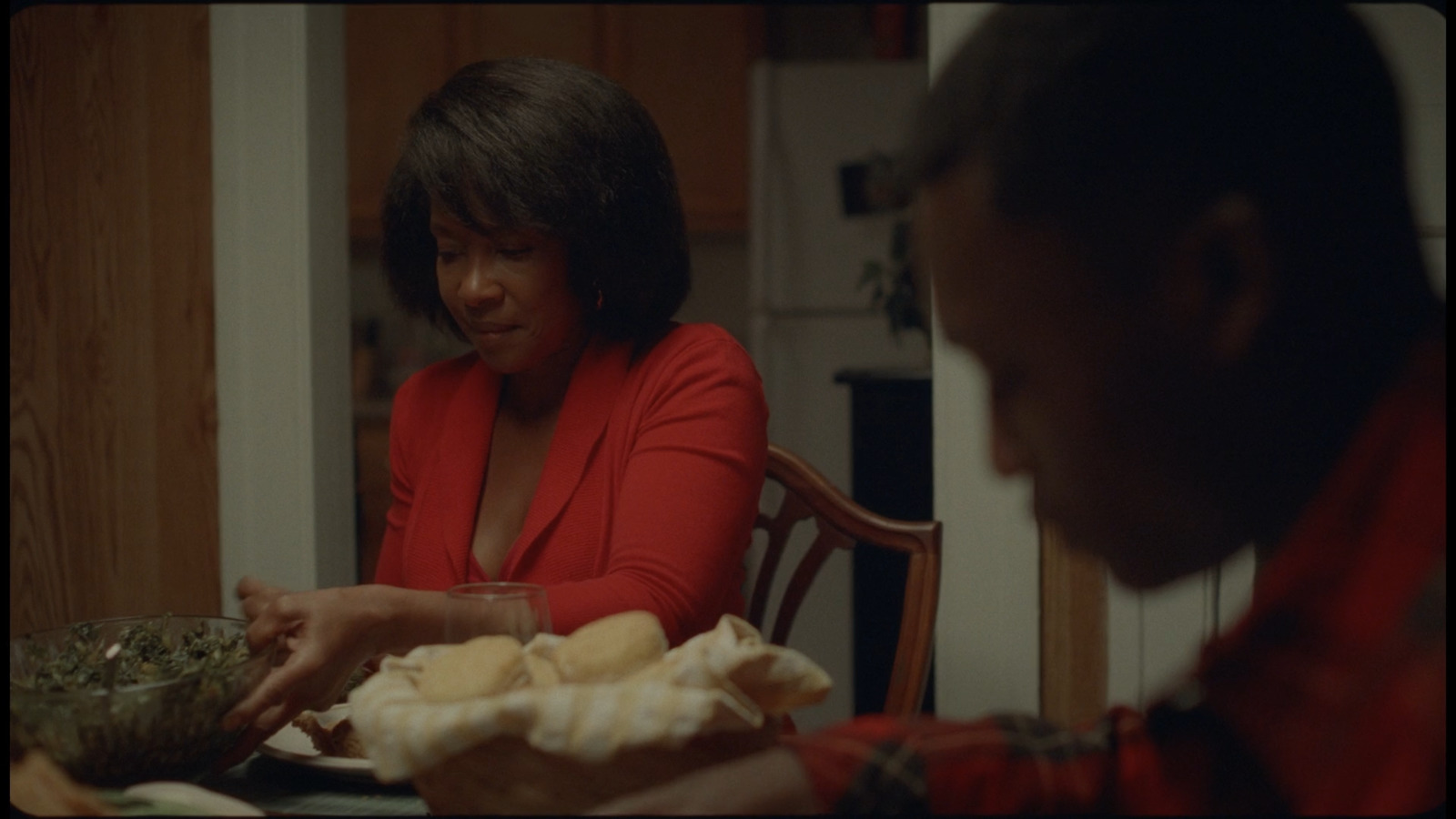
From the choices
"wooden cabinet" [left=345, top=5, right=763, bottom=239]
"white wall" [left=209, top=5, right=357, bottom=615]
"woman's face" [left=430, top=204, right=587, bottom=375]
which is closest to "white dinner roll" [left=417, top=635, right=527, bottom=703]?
"woman's face" [left=430, top=204, right=587, bottom=375]

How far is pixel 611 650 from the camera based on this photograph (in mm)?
543

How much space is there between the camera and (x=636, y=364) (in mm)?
1201

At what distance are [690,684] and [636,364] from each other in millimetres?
700

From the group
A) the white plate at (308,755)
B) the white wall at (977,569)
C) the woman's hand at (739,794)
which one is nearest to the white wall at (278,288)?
the white wall at (977,569)

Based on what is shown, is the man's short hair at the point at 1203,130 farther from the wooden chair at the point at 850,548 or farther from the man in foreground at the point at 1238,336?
the wooden chair at the point at 850,548

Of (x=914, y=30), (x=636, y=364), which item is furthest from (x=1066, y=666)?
(x=914, y=30)

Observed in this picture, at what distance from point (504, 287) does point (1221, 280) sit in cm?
80

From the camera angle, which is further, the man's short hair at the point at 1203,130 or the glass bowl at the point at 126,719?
the glass bowl at the point at 126,719

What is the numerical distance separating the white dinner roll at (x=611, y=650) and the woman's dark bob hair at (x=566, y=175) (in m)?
0.60

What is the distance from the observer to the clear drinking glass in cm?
60

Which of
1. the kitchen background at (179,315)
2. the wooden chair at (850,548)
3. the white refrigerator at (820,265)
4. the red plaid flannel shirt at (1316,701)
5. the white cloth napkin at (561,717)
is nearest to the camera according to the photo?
the red plaid flannel shirt at (1316,701)

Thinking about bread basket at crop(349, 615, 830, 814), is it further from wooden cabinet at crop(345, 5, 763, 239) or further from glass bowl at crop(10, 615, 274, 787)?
wooden cabinet at crop(345, 5, 763, 239)

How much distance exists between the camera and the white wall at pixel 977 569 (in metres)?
1.60

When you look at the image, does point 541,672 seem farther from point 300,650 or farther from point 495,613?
point 300,650
